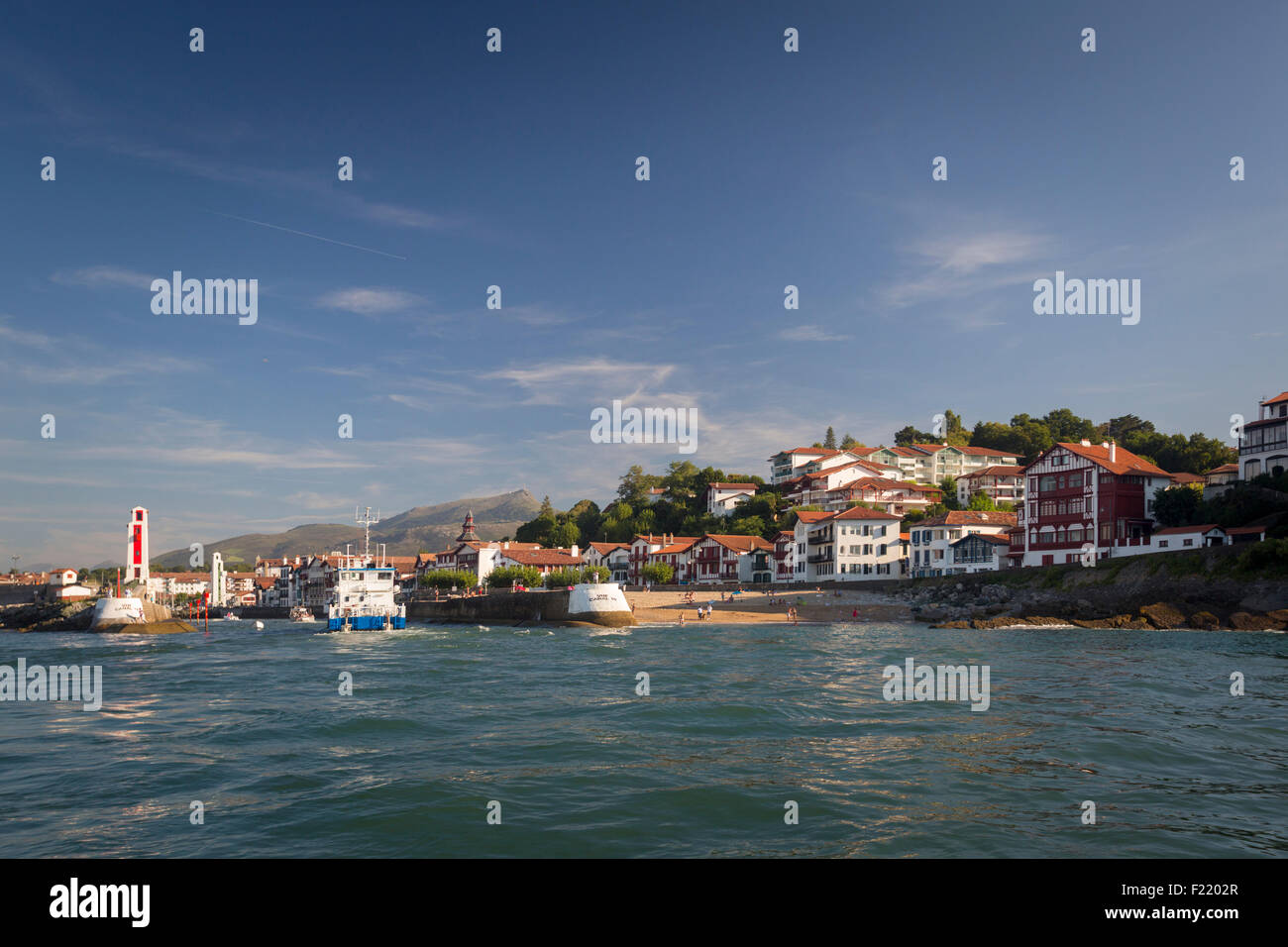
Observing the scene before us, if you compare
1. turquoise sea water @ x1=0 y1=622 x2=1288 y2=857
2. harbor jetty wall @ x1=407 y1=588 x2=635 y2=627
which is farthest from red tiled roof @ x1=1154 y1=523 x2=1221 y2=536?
harbor jetty wall @ x1=407 y1=588 x2=635 y2=627

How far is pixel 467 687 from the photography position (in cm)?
2652

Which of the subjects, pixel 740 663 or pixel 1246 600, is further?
pixel 1246 600

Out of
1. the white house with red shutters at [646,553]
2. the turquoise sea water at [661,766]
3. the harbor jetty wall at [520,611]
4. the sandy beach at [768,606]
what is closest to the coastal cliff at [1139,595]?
the sandy beach at [768,606]

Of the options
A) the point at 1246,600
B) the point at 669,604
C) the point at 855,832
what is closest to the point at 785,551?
the point at 669,604

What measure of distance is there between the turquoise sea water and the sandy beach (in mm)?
37432

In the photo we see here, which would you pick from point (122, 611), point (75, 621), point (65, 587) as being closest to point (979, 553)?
point (122, 611)

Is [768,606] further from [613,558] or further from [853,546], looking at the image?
[613,558]

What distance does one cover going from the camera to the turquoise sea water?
10188 millimetres

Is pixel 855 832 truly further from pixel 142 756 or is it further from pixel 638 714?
pixel 142 756

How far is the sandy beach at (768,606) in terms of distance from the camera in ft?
220

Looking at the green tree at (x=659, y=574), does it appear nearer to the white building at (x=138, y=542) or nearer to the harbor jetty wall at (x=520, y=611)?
the harbor jetty wall at (x=520, y=611)
